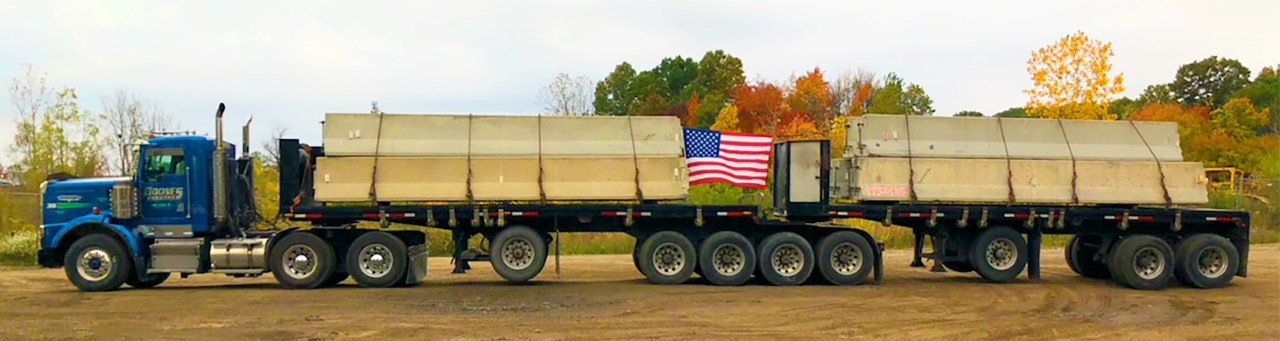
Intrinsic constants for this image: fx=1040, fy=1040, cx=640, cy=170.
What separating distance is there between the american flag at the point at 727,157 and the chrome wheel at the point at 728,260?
1233 mm

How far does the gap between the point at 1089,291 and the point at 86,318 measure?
601 inches

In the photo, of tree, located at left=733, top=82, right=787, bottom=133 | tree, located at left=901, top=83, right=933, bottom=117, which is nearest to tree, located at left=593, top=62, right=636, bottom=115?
tree, located at left=733, top=82, right=787, bottom=133

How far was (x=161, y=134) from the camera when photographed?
17062 mm

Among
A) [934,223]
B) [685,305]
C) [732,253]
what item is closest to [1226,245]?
[934,223]

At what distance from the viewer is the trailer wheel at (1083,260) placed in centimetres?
1978

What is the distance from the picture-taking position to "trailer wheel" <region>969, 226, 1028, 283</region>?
1788 centimetres

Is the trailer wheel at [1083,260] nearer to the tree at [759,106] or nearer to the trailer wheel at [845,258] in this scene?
the trailer wheel at [845,258]

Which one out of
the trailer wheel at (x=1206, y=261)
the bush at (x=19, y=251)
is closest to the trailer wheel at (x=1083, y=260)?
the trailer wheel at (x=1206, y=261)

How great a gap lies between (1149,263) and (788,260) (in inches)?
252

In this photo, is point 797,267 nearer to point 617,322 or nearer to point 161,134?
point 617,322

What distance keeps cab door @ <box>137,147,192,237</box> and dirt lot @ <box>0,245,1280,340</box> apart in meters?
1.10

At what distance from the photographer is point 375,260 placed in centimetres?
1681

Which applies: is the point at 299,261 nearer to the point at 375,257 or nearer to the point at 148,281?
the point at 375,257

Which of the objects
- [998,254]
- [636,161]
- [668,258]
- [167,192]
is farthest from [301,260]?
[998,254]
